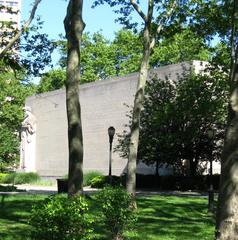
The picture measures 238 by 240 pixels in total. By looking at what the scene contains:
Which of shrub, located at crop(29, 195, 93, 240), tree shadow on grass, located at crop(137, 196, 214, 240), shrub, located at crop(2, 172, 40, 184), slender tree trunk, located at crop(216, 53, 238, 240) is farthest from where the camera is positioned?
shrub, located at crop(2, 172, 40, 184)

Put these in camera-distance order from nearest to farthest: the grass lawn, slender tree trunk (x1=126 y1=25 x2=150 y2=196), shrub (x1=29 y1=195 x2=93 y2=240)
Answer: shrub (x1=29 y1=195 x2=93 y2=240), the grass lawn, slender tree trunk (x1=126 y1=25 x2=150 y2=196)

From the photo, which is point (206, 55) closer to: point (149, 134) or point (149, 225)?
point (149, 134)

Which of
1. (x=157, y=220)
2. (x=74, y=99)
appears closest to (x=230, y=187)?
(x=74, y=99)

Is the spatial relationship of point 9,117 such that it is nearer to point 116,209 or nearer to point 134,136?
point 134,136

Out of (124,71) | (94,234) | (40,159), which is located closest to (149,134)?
(94,234)

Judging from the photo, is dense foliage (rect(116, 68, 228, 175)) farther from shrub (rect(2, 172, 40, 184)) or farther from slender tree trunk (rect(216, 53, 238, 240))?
slender tree trunk (rect(216, 53, 238, 240))

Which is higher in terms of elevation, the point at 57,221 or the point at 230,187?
the point at 230,187

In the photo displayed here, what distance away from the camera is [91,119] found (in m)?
47.1

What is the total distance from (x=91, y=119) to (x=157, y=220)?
32.6 metres

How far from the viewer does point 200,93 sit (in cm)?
A: 3206

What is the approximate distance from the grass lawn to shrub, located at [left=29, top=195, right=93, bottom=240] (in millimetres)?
4103

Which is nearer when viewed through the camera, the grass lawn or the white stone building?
the grass lawn

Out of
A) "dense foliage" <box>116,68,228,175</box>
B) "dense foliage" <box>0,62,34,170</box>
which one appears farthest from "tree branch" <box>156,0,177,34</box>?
"dense foliage" <box>0,62,34,170</box>

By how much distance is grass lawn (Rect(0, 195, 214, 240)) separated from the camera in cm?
1184
